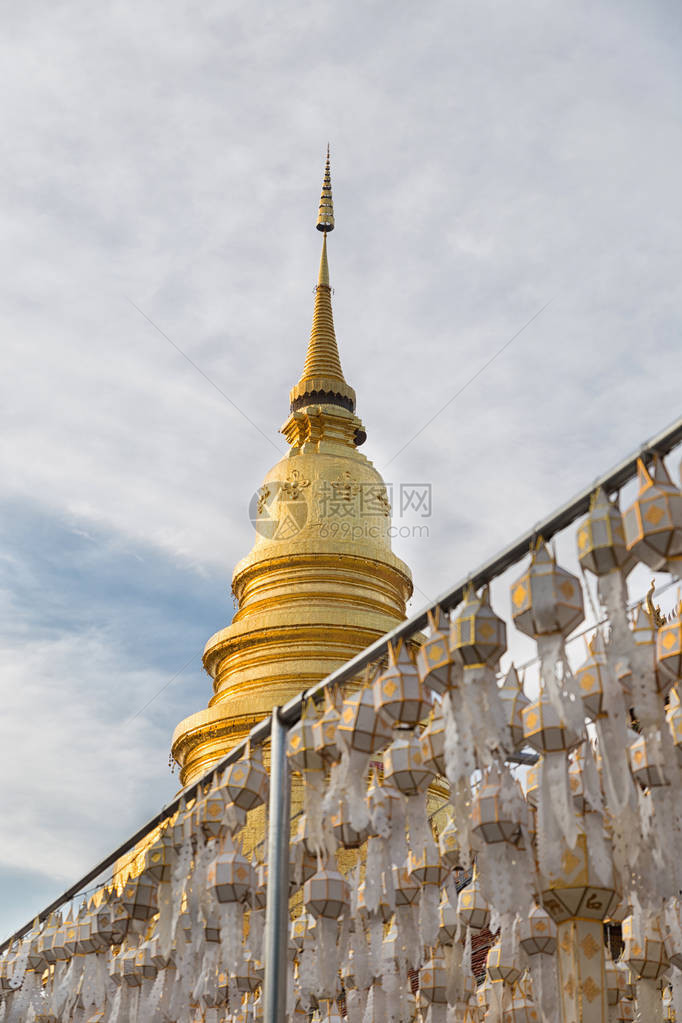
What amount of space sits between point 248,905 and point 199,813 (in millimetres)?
1239

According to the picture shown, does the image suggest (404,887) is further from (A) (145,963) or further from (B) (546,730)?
(B) (546,730)

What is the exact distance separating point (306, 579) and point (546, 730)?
1779 cm

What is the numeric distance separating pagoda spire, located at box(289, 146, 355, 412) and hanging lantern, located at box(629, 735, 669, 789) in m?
20.1

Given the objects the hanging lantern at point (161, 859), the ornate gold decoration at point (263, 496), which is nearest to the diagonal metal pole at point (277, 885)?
the hanging lantern at point (161, 859)

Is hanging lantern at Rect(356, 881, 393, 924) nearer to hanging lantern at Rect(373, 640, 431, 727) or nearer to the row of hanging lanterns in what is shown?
the row of hanging lanterns

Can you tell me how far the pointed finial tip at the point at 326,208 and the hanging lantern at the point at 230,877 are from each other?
76.9ft

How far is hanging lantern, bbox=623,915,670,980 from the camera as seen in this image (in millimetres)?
11375

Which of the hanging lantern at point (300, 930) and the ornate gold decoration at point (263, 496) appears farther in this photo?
the ornate gold decoration at point (263, 496)

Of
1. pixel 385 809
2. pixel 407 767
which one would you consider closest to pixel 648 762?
pixel 407 767

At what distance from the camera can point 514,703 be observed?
10758 mm

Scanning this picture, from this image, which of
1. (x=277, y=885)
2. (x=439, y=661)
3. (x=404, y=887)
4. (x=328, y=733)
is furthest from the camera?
(x=404, y=887)

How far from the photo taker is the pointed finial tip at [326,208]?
32219 mm

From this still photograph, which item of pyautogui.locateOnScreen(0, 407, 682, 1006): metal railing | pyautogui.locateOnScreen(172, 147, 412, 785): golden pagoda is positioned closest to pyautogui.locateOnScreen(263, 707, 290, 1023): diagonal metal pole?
pyautogui.locateOnScreen(0, 407, 682, 1006): metal railing

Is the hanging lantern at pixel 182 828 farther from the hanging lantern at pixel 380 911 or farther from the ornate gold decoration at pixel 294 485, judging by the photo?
the ornate gold decoration at pixel 294 485
